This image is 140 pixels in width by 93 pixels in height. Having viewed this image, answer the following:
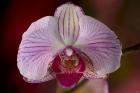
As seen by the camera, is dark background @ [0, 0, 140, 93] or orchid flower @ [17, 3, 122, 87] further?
dark background @ [0, 0, 140, 93]

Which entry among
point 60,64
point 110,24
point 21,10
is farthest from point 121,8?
point 60,64

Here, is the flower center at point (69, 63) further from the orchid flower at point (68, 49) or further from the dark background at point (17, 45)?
the dark background at point (17, 45)

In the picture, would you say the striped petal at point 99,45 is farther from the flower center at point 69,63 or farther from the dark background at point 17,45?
the dark background at point 17,45

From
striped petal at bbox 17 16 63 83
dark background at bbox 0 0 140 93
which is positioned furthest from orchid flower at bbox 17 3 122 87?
dark background at bbox 0 0 140 93

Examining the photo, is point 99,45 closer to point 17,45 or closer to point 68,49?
point 68,49

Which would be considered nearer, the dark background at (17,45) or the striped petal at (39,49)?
the striped petal at (39,49)

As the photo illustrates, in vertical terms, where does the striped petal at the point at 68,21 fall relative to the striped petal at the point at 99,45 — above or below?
above

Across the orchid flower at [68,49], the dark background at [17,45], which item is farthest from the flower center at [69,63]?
the dark background at [17,45]

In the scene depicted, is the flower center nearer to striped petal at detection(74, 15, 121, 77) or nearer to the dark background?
striped petal at detection(74, 15, 121, 77)
